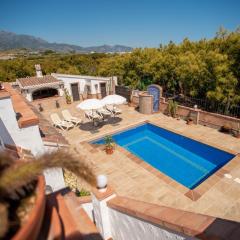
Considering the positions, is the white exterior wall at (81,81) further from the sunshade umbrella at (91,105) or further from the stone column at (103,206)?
the stone column at (103,206)

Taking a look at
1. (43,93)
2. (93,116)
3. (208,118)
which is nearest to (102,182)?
(93,116)

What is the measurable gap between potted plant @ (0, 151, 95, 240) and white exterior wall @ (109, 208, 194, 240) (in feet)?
9.59

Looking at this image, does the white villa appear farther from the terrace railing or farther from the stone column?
the stone column

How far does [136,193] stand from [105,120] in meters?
10.6

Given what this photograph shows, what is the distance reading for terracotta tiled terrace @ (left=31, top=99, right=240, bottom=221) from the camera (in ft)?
28.1

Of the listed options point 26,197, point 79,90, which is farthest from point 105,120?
point 26,197

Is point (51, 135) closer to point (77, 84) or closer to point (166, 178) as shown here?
point (166, 178)

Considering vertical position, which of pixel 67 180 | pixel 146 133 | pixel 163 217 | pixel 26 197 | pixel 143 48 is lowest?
pixel 146 133

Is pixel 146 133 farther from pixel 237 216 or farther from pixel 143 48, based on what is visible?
pixel 143 48

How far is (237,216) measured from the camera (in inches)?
307

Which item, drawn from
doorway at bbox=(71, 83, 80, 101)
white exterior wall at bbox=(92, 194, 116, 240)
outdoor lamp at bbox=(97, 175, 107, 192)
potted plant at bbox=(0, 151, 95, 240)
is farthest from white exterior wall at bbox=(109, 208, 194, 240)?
doorway at bbox=(71, 83, 80, 101)

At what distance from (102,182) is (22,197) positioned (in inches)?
147

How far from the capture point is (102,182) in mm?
5418

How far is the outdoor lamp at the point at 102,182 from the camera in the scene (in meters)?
5.30
